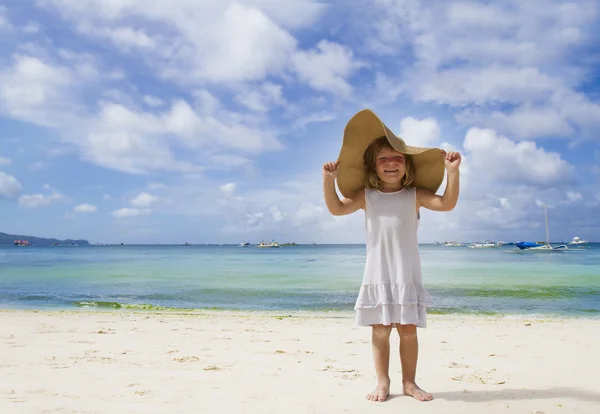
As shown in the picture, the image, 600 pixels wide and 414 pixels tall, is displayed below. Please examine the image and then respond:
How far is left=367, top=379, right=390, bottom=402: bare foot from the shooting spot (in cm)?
335

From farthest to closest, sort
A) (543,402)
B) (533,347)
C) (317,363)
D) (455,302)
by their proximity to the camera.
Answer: (455,302)
(533,347)
(317,363)
(543,402)

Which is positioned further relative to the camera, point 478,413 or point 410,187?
point 410,187

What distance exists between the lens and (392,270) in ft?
10.9

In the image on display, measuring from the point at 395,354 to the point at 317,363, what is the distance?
3.28 feet

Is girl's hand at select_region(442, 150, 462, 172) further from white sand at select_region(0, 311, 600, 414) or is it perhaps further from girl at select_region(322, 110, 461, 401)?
white sand at select_region(0, 311, 600, 414)

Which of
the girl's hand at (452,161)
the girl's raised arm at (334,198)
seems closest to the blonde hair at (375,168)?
the girl's raised arm at (334,198)

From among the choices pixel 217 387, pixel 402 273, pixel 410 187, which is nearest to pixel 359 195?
pixel 410 187

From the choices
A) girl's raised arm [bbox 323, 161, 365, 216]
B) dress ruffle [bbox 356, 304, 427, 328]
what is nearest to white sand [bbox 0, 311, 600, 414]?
dress ruffle [bbox 356, 304, 427, 328]

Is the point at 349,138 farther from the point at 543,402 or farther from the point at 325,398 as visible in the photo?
the point at 543,402

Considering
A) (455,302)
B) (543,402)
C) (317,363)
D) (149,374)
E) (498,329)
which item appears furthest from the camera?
(455,302)

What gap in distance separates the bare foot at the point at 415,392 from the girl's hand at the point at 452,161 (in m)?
1.61

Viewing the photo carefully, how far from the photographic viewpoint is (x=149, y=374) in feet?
13.9

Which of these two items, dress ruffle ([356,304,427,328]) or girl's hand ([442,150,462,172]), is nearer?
dress ruffle ([356,304,427,328])

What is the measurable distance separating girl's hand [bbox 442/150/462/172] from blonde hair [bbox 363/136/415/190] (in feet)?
0.91
